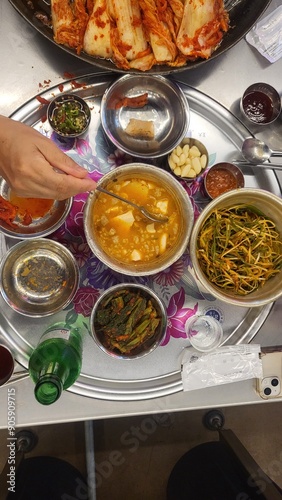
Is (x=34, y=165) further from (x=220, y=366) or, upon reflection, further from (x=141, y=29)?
(x=220, y=366)

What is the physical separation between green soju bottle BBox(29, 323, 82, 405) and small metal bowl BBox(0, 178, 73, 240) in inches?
19.1

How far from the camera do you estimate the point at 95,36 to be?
2.08m

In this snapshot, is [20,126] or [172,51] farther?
[172,51]

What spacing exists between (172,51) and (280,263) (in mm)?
1156

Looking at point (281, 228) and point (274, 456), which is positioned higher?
point (281, 228)

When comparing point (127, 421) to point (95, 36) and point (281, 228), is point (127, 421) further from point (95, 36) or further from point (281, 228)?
point (95, 36)

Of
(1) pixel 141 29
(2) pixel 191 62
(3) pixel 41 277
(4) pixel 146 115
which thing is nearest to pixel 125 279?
(3) pixel 41 277

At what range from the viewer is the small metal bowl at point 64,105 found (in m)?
2.12

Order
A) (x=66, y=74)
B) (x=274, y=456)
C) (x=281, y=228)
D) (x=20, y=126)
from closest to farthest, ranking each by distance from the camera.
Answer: (x=20, y=126), (x=281, y=228), (x=66, y=74), (x=274, y=456)

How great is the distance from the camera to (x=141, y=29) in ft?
7.16

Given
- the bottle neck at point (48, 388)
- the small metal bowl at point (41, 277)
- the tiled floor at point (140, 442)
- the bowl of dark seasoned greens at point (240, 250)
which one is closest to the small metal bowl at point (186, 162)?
the bowl of dark seasoned greens at point (240, 250)

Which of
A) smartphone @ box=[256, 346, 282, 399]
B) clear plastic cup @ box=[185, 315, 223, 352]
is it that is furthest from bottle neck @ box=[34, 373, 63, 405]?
smartphone @ box=[256, 346, 282, 399]

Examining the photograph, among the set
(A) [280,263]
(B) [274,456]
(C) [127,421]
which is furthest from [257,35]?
(B) [274,456]

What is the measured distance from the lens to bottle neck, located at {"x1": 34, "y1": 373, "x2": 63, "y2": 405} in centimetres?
173
